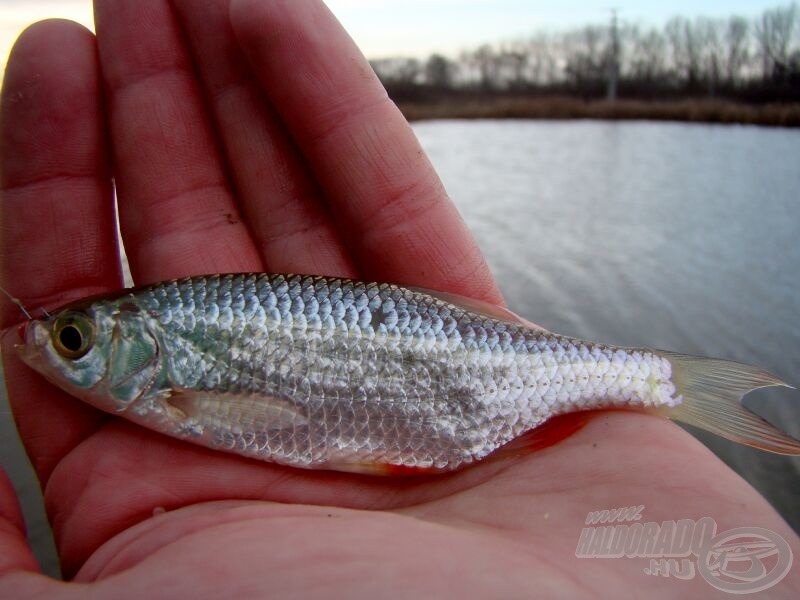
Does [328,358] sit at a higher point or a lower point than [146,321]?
lower

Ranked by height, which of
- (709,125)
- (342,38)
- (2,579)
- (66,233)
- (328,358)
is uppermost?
A: (342,38)

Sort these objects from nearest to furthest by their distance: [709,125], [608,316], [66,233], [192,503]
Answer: [192,503], [66,233], [608,316], [709,125]

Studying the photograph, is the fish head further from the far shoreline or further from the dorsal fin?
the far shoreline

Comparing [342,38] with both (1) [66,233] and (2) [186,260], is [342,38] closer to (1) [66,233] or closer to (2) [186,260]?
(2) [186,260]

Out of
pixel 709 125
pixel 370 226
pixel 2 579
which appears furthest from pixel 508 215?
pixel 709 125

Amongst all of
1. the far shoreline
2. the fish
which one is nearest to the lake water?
the fish

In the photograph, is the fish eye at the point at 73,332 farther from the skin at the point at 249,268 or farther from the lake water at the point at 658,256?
the lake water at the point at 658,256

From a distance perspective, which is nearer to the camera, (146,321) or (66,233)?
(146,321)
